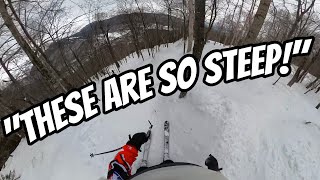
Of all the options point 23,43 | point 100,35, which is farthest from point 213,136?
point 100,35

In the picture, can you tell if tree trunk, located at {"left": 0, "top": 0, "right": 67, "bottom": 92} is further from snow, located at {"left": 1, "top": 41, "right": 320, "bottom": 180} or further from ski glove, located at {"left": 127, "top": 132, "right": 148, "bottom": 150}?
ski glove, located at {"left": 127, "top": 132, "right": 148, "bottom": 150}

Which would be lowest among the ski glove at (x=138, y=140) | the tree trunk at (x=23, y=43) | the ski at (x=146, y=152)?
the ski at (x=146, y=152)

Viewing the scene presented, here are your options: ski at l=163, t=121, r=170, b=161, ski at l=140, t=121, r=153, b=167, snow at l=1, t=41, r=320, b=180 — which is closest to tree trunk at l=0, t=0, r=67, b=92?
snow at l=1, t=41, r=320, b=180

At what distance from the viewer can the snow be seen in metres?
6.29

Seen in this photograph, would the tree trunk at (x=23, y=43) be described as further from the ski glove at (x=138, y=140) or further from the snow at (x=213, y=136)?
the ski glove at (x=138, y=140)

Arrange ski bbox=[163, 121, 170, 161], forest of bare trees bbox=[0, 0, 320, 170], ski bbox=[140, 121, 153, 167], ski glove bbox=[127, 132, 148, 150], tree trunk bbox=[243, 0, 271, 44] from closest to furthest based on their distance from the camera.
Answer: ski glove bbox=[127, 132, 148, 150], ski bbox=[140, 121, 153, 167], ski bbox=[163, 121, 170, 161], tree trunk bbox=[243, 0, 271, 44], forest of bare trees bbox=[0, 0, 320, 170]

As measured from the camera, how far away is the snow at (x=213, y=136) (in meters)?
6.29

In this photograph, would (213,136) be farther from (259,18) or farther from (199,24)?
(259,18)

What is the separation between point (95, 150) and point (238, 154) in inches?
114

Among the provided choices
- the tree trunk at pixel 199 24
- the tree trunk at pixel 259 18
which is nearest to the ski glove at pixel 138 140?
the tree trunk at pixel 199 24

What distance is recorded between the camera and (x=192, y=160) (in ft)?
20.5

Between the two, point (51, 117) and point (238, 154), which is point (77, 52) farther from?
point (238, 154)

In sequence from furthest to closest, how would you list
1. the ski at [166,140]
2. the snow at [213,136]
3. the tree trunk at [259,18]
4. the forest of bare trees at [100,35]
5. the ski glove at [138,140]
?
the forest of bare trees at [100,35], the tree trunk at [259,18], the snow at [213,136], the ski at [166,140], the ski glove at [138,140]

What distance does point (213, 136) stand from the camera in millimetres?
6637
